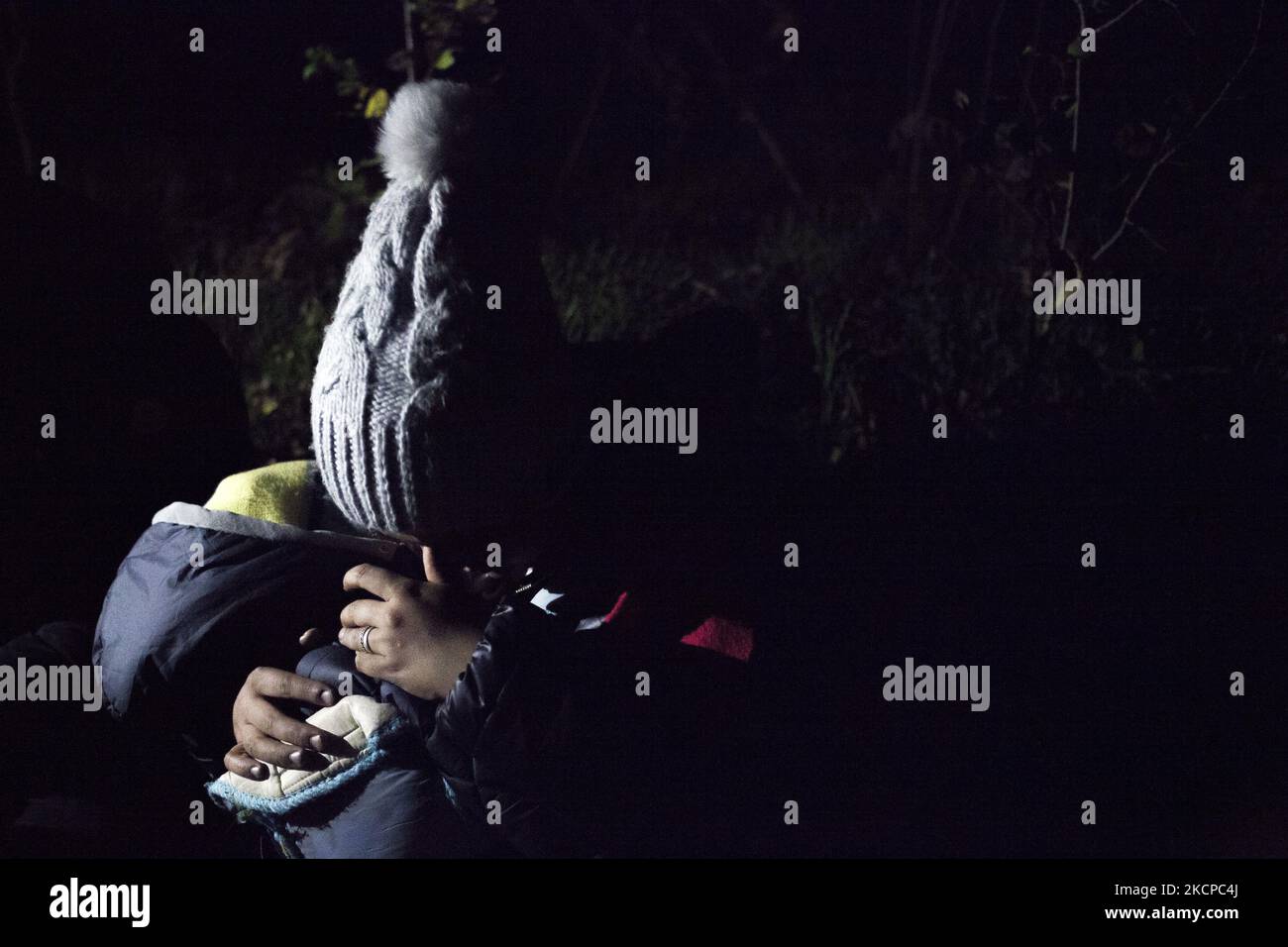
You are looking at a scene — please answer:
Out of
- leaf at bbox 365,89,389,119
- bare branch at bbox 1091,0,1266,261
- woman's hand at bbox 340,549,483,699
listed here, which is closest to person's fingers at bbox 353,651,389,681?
woman's hand at bbox 340,549,483,699

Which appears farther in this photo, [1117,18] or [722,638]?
[1117,18]

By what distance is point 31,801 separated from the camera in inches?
89.0

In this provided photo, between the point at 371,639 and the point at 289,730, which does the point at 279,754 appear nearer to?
the point at 289,730

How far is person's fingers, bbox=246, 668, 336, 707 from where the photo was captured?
1812mm

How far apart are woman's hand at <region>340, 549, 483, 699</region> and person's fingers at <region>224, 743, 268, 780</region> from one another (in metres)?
0.23

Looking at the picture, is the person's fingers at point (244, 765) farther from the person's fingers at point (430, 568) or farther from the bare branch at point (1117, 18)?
the bare branch at point (1117, 18)

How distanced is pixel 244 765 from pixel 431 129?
0.93 m

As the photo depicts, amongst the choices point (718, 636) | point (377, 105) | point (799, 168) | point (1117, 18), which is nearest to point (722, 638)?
point (718, 636)

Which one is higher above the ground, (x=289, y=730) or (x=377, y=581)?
(x=377, y=581)

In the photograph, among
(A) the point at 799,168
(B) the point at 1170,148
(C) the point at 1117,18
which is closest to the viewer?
(C) the point at 1117,18

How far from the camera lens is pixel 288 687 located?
6.05 feet

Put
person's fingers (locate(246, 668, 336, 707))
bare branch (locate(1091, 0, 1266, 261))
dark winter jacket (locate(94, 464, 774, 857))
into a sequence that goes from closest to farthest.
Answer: dark winter jacket (locate(94, 464, 774, 857))
person's fingers (locate(246, 668, 336, 707))
bare branch (locate(1091, 0, 1266, 261))

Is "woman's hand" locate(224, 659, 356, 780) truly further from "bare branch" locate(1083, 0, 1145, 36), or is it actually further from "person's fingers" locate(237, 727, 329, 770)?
"bare branch" locate(1083, 0, 1145, 36)

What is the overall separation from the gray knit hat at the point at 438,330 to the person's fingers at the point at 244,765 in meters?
0.44
